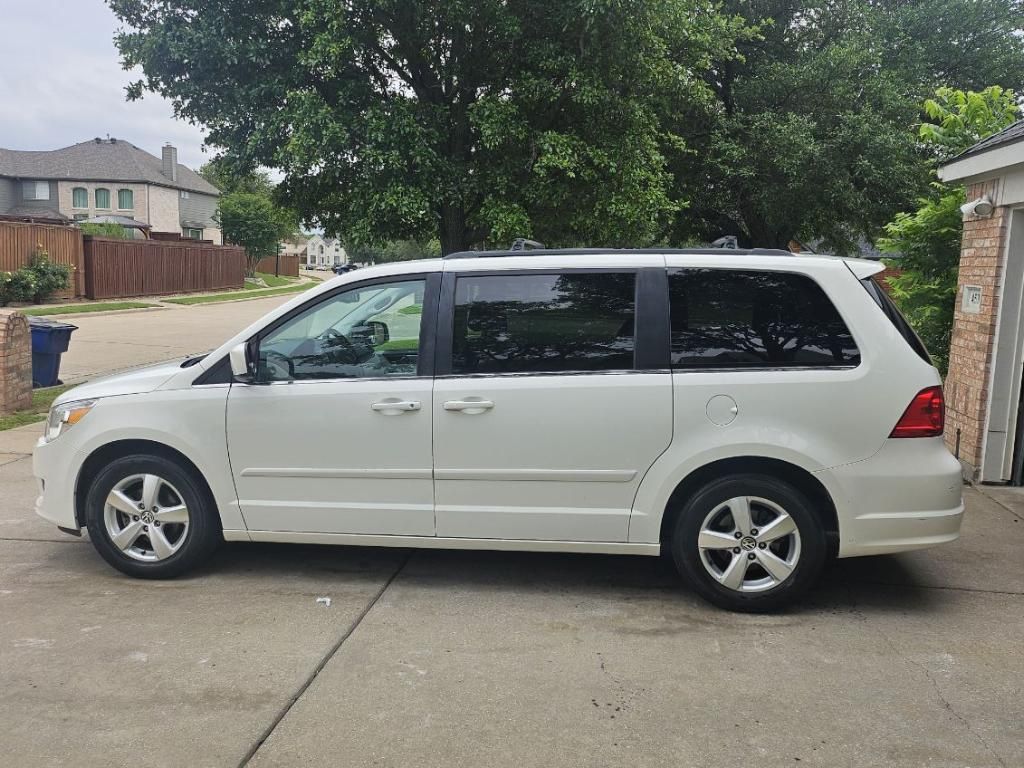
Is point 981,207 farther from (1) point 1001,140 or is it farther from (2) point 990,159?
(1) point 1001,140

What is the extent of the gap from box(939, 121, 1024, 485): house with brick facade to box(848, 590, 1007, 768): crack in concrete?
3060 mm

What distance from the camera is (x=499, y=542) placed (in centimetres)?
450

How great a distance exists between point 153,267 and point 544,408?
32.1m

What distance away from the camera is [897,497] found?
419 cm

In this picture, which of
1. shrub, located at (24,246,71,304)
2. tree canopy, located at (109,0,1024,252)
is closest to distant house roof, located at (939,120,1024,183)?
tree canopy, located at (109,0,1024,252)

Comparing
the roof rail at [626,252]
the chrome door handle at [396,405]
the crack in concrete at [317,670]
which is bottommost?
the crack in concrete at [317,670]

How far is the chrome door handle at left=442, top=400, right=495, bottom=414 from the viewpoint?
437 centimetres

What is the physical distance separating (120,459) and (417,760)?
2612mm

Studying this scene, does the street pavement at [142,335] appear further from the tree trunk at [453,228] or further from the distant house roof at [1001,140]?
the distant house roof at [1001,140]

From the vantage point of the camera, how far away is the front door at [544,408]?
431cm

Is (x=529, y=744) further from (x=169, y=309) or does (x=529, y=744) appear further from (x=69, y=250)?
(x=69, y=250)

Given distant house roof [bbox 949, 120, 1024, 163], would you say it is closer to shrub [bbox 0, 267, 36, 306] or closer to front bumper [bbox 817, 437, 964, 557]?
front bumper [bbox 817, 437, 964, 557]

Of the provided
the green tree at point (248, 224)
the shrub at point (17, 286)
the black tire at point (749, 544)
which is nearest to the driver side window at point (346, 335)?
the black tire at point (749, 544)

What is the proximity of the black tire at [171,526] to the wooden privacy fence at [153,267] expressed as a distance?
1077 inches
